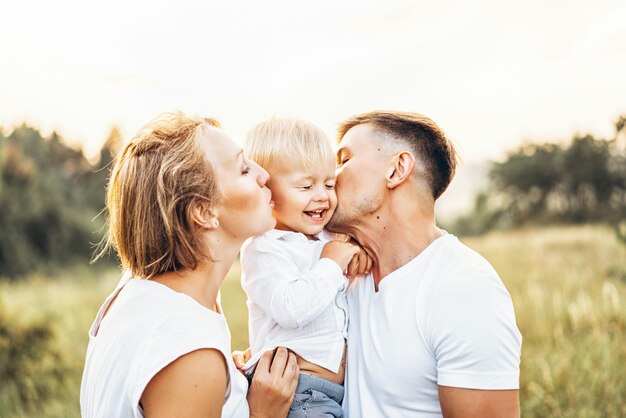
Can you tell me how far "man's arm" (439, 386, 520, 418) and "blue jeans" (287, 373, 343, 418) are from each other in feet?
1.66

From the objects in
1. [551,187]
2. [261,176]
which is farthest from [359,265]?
[551,187]

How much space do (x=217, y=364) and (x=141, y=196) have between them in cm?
67

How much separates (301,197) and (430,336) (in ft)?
2.65

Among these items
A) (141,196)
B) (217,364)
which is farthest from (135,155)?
(217,364)

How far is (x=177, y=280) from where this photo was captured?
275 cm

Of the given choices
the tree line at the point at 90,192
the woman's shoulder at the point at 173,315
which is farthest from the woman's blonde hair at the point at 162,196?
the tree line at the point at 90,192

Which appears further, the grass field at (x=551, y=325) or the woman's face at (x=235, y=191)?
the grass field at (x=551, y=325)

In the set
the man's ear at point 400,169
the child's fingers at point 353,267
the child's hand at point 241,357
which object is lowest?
the child's hand at point 241,357

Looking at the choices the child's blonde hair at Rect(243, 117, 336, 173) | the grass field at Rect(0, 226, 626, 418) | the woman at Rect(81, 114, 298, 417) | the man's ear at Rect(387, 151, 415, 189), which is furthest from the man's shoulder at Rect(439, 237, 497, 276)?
the grass field at Rect(0, 226, 626, 418)

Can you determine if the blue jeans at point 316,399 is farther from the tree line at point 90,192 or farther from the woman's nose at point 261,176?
the tree line at point 90,192

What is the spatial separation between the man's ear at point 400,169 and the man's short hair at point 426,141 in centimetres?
8

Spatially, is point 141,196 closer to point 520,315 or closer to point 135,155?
point 135,155

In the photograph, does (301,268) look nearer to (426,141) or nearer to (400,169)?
(400,169)

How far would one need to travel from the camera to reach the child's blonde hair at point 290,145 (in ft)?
10.4
